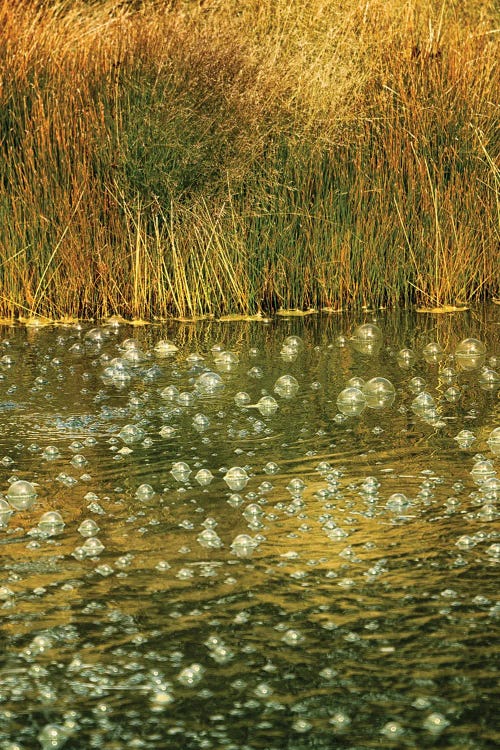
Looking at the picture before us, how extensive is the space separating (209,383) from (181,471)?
1.61 meters

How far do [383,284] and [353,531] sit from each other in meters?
5.05

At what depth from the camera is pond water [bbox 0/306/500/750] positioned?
2988 mm

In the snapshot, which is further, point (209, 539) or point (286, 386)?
point (286, 386)

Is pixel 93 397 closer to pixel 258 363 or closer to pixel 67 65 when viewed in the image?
pixel 258 363

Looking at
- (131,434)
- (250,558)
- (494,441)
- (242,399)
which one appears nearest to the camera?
(250,558)

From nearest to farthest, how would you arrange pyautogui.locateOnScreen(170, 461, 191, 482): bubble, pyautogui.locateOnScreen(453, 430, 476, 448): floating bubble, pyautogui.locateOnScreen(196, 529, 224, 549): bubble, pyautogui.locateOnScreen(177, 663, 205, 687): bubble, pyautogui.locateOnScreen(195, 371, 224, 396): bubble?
pyautogui.locateOnScreen(177, 663, 205, 687): bubble < pyautogui.locateOnScreen(196, 529, 224, 549): bubble < pyautogui.locateOnScreen(170, 461, 191, 482): bubble < pyautogui.locateOnScreen(453, 430, 476, 448): floating bubble < pyautogui.locateOnScreen(195, 371, 224, 396): bubble

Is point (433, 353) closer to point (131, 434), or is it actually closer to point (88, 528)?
point (131, 434)

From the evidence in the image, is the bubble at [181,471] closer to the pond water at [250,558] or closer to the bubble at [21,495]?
Result: the pond water at [250,558]

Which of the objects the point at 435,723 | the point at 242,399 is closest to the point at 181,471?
the point at 242,399

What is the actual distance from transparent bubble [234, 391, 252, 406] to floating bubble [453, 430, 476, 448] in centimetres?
109

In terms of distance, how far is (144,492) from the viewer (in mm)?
4582

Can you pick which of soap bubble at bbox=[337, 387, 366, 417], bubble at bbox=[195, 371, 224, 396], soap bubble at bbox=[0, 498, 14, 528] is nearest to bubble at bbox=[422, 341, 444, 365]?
soap bubble at bbox=[337, 387, 366, 417]

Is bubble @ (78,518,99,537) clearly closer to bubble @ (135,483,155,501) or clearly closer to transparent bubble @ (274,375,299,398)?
bubble @ (135,483,155,501)

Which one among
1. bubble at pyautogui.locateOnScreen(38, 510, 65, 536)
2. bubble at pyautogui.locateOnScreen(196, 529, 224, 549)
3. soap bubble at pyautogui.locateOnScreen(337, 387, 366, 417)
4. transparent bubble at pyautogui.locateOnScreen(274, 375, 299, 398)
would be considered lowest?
transparent bubble at pyautogui.locateOnScreen(274, 375, 299, 398)
